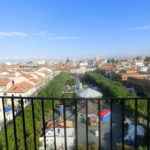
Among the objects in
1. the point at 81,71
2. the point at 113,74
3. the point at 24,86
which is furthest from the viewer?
the point at 81,71

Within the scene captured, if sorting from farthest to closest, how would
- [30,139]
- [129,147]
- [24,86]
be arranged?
[24,86], [129,147], [30,139]

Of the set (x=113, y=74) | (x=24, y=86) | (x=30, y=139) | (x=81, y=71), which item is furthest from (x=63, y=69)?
(x=30, y=139)

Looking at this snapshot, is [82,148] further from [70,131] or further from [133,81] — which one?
[133,81]

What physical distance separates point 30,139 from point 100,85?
89.9 feet

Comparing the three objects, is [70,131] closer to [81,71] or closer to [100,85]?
[100,85]

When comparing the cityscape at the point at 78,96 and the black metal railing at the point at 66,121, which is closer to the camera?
the black metal railing at the point at 66,121

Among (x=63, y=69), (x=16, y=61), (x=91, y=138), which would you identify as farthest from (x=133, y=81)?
(x=16, y=61)

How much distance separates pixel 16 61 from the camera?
10550cm

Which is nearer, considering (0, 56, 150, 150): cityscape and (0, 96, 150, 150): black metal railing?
(0, 96, 150, 150): black metal railing

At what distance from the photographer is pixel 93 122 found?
13.8 metres

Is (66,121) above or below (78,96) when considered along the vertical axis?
below

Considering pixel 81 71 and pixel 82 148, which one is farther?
pixel 81 71

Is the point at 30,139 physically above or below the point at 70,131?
above

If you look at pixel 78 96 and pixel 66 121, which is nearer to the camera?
pixel 78 96
